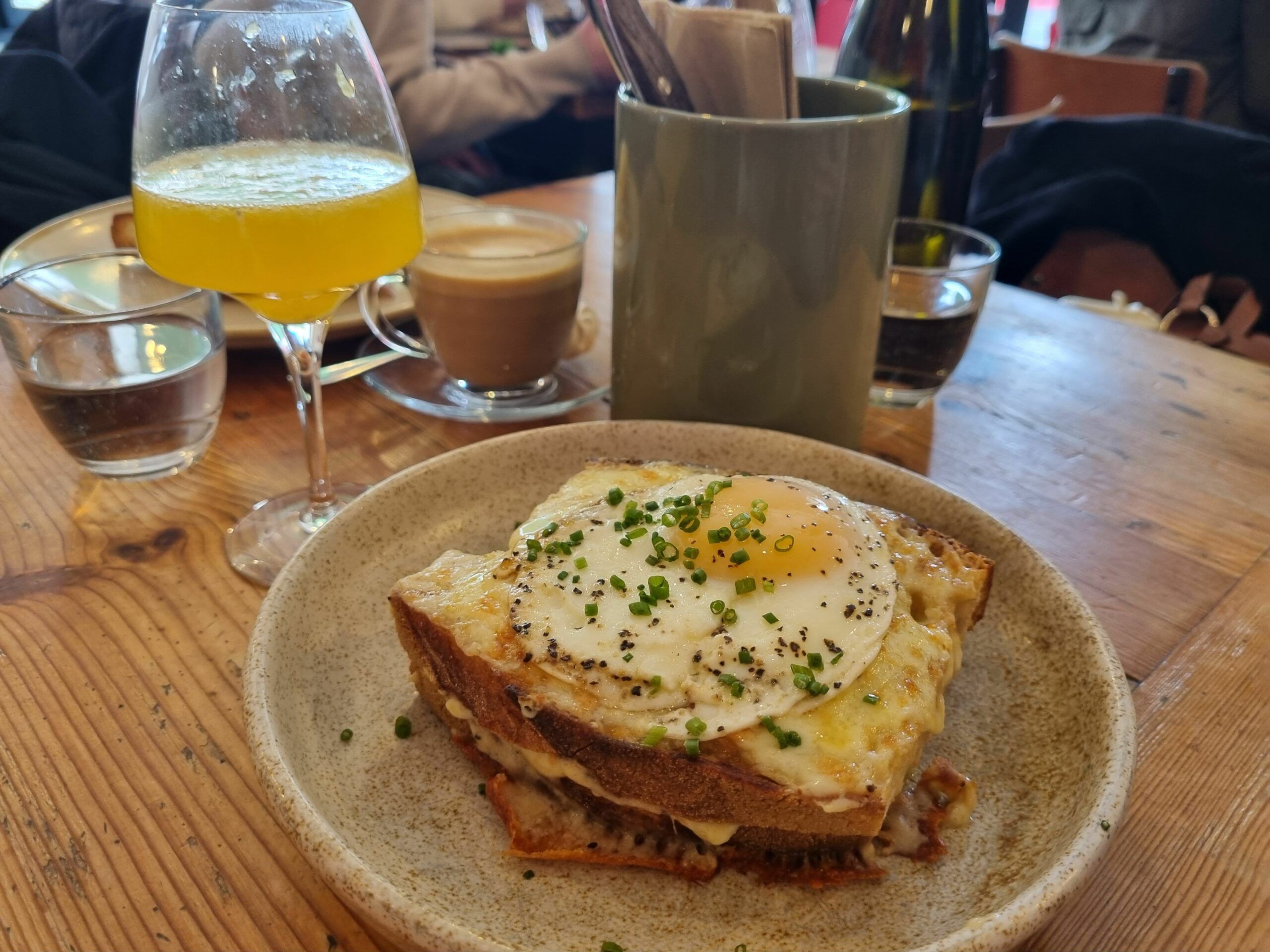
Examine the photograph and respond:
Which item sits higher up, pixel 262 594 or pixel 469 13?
pixel 469 13

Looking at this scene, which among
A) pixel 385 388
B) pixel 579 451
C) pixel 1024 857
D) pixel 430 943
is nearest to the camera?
pixel 430 943

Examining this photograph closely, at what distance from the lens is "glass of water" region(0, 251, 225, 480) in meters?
1.34

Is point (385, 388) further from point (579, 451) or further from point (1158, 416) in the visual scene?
point (1158, 416)

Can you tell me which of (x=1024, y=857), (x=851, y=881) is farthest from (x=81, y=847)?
(x=1024, y=857)

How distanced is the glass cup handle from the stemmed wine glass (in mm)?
403

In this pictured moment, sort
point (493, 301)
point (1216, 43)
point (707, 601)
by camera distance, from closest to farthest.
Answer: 1. point (707, 601)
2. point (493, 301)
3. point (1216, 43)

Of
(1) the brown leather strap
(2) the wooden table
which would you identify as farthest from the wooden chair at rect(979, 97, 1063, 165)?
(2) the wooden table

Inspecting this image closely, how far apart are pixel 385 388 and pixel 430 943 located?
3.98 feet

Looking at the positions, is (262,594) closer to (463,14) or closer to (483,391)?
(483,391)

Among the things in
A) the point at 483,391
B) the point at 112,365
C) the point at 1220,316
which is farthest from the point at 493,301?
the point at 1220,316

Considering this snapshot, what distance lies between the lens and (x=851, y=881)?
2.76 feet

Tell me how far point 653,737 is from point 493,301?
3.20 ft

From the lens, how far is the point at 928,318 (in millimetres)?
1657

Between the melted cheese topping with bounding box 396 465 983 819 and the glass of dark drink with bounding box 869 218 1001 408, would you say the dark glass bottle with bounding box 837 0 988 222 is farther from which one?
the melted cheese topping with bounding box 396 465 983 819
